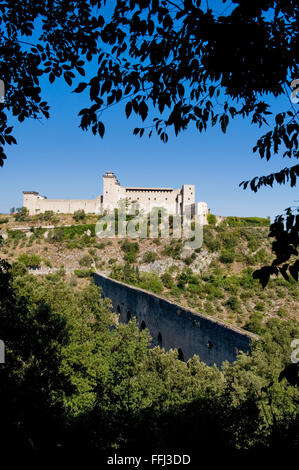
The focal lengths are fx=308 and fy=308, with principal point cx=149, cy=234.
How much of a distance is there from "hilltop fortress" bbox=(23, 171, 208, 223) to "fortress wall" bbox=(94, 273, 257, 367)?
36.7m

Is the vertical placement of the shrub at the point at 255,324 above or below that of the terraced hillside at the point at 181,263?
below

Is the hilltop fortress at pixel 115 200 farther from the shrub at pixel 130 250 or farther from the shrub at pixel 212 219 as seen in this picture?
the shrub at pixel 130 250

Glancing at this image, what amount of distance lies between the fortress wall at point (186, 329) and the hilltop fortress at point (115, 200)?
120 feet

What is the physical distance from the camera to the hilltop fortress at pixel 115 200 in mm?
56438

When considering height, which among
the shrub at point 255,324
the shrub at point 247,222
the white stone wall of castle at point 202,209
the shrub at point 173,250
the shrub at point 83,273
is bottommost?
the shrub at point 255,324

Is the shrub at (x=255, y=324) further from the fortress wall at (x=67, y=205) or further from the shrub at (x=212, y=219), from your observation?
the fortress wall at (x=67, y=205)

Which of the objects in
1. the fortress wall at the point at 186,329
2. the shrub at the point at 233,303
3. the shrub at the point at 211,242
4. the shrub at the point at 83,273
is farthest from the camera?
the shrub at the point at 211,242

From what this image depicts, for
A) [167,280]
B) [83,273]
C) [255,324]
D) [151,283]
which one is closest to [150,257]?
[167,280]

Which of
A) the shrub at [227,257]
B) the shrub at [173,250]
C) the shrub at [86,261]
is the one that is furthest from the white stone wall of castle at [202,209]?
the shrub at [86,261]

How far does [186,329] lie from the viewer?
13633 millimetres

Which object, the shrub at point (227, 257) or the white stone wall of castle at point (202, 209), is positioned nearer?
the shrub at point (227, 257)

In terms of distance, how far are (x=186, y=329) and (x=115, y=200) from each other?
4562cm

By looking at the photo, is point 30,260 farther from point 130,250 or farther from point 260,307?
point 260,307

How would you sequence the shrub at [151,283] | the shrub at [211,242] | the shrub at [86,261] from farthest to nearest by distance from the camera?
the shrub at [86,261], the shrub at [211,242], the shrub at [151,283]
